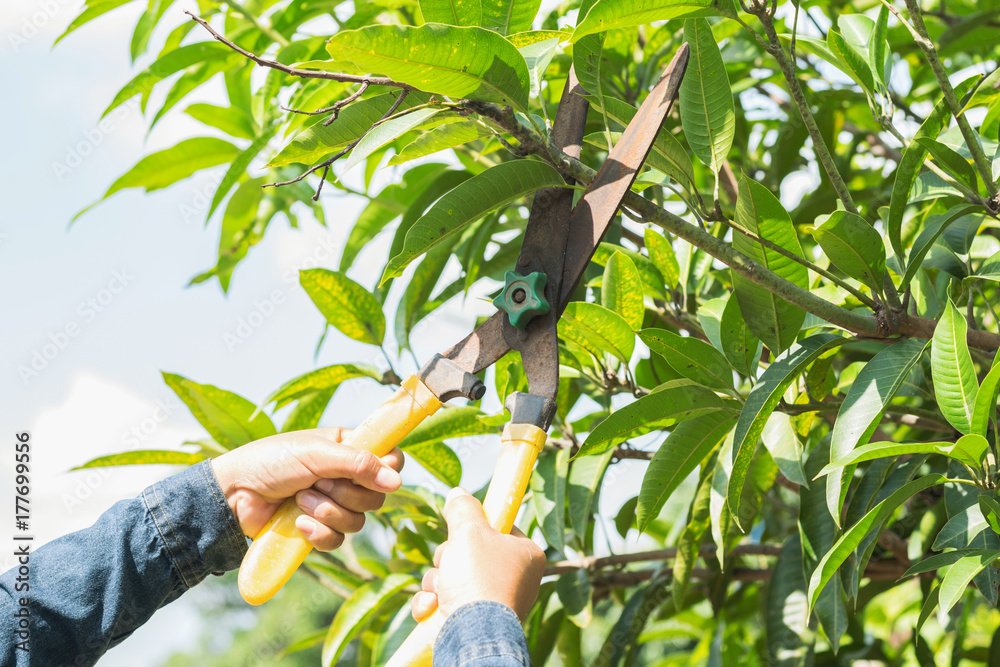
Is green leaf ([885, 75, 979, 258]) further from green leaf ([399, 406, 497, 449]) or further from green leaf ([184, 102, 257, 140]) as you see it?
green leaf ([184, 102, 257, 140])

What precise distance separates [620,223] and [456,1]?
68 centimetres

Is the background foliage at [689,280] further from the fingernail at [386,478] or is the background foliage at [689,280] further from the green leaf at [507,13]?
the fingernail at [386,478]

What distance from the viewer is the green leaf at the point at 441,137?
2.66ft

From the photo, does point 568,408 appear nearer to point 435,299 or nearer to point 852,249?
point 435,299

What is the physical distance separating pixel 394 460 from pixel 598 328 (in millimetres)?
319

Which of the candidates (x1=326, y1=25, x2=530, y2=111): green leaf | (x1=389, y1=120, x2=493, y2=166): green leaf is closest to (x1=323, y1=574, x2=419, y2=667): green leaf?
(x1=389, y1=120, x2=493, y2=166): green leaf

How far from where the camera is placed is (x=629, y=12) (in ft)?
2.38

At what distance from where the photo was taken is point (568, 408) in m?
1.36

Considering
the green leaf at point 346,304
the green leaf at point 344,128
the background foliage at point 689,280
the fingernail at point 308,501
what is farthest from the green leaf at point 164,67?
the fingernail at point 308,501

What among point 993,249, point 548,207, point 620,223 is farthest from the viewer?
point 620,223

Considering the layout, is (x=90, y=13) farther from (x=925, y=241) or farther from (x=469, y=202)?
(x=925, y=241)

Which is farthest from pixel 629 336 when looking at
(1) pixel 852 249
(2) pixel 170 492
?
(2) pixel 170 492

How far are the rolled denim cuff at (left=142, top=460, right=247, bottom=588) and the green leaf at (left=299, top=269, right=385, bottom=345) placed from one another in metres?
0.33

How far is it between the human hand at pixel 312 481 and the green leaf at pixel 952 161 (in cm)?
73
